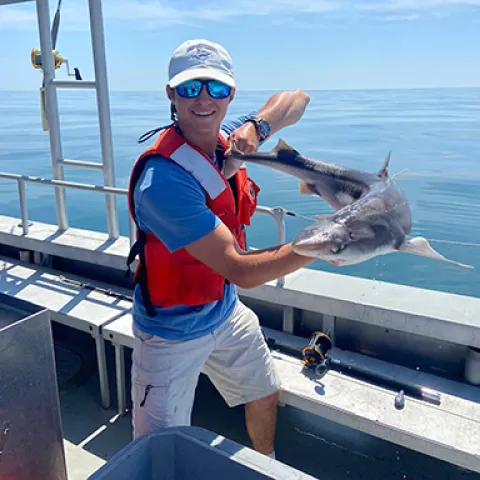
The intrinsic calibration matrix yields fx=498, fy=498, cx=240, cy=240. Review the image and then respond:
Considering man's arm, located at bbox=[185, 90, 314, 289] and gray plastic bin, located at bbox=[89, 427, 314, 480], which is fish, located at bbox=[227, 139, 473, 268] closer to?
man's arm, located at bbox=[185, 90, 314, 289]

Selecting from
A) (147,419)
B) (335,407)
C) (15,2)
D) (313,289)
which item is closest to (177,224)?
(147,419)

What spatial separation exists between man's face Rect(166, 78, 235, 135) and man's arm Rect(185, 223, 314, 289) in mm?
573

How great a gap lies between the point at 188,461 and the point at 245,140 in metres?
1.58

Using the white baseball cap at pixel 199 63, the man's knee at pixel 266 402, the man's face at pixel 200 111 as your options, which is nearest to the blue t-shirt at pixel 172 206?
the man's face at pixel 200 111

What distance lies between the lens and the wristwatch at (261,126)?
2838 millimetres

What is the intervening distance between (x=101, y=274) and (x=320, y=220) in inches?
140

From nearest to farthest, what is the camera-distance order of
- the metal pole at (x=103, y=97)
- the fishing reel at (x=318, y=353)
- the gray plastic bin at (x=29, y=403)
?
the gray plastic bin at (x=29, y=403), the fishing reel at (x=318, y=353), the metal pole at (x=103, y=97)

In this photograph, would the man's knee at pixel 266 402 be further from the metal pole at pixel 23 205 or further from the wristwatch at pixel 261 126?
the metal pole at pixel 23 205

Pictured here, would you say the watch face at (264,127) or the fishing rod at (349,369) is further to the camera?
the fishing rod at (349,369)

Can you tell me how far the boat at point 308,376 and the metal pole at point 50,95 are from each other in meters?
0.11

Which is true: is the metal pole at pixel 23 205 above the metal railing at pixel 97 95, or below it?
below

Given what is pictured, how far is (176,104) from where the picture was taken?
2.32 metres

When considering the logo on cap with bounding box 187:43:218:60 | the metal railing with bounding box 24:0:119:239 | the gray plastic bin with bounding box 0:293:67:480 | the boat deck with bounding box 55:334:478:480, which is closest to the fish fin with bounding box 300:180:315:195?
the logo on cap with bounding box 187:43:218:60

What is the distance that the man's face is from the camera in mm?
2256
